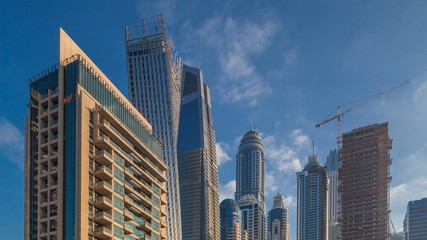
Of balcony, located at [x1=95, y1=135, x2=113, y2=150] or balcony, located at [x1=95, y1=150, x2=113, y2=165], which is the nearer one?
balcony, located at [x1=95, y1=150, x2=113, y2=165]

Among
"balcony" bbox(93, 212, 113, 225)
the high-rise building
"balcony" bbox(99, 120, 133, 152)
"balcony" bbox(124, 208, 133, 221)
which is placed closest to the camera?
the high-rise building

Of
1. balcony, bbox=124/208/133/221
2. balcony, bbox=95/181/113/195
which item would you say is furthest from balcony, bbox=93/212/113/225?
balcony, bbox=124/208/133/221

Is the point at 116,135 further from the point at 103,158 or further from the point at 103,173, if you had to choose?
the point at 103,173

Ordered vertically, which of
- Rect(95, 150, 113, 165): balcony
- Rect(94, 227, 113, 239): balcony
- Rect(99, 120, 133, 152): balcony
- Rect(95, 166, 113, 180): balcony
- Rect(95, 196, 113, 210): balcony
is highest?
Rect(99, 120, 133, 152): balcony

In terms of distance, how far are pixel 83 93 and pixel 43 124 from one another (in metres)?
11.4

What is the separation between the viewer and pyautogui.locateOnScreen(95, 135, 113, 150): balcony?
9519cm

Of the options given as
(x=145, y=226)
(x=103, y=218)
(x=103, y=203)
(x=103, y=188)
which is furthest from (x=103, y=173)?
(x=145, y=226)

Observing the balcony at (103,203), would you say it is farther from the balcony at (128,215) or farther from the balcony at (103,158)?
the balcony at (103,158)

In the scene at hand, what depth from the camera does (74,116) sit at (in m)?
92.8

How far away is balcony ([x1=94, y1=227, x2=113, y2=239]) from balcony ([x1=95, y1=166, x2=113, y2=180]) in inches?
417

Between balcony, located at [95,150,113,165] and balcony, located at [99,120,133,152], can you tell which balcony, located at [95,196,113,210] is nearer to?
balcony, located at [95,150,113,165]

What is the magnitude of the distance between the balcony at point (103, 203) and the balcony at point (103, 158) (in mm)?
7649

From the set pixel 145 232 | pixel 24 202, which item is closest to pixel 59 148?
pixel 24 202

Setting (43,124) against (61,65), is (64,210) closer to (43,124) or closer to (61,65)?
(43,124)
